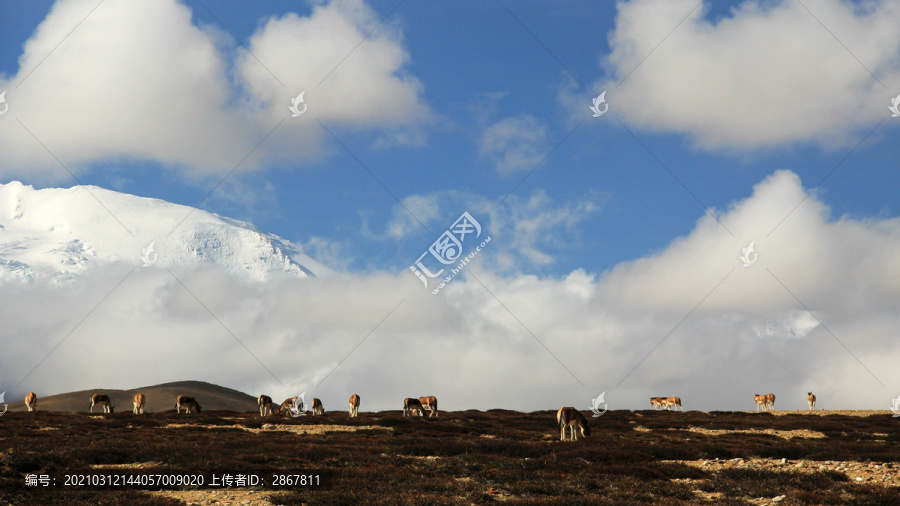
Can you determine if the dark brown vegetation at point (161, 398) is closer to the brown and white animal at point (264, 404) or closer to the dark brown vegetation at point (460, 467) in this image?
the brown and white animal at point (264, 404)

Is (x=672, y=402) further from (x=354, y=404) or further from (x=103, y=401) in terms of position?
(x=103, y=401)

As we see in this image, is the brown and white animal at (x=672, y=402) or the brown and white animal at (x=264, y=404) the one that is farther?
the brown and white animal at (x=672, y=402)

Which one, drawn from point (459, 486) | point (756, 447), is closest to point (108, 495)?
point (459, 486)

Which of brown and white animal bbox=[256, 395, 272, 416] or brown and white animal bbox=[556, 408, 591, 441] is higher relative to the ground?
brown and white animal bbox=[256, 395, 272, 416]

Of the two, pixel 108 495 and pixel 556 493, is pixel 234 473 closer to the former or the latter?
pixel 108 495

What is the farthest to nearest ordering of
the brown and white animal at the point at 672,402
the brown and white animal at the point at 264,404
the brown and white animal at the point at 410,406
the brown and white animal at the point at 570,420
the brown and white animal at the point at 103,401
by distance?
1. the brown and white animal at the point at 672,402
2. the brown and white animal at the point at 103,401
3. the brown and white animal at the point at 264,404
4. the brown and white animal at the point at 410,406
5. the brown and white animal at the point at 570,420

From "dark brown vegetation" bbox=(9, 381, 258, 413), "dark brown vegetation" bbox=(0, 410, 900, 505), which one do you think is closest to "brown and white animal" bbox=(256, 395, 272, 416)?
"dark brown vegetation" bbox=(0, 410, 900, 505)

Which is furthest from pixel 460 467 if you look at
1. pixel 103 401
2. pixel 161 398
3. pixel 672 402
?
pixel 161 398

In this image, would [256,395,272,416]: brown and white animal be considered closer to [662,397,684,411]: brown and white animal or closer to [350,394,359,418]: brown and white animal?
[350,394,359,418]: brown and white animal

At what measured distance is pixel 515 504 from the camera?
1659cm

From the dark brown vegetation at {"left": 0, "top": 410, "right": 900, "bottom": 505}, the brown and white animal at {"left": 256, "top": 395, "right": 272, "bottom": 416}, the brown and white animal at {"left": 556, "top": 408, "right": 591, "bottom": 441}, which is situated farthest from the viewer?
the brown and white animal at {"left": 256, "top": 395, "right": 272, "bottom": 416}

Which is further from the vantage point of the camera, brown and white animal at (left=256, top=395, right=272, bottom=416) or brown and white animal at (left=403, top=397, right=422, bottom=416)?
brown and white animal at (left=256, top=395, right=272, bottom=416)

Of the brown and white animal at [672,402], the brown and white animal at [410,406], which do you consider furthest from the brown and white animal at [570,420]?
the brown and white animal at [672,402]

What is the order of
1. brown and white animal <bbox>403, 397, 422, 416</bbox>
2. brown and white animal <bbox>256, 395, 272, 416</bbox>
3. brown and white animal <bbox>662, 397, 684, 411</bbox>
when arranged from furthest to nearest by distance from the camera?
brown and white animal <bbox>662, 397, 684, 411</bbox> → brown and white animal <bbox>256, 395, 272, 416</bbox> → brown and white animal <bbox>403, 397, 422, 416</bbox>
